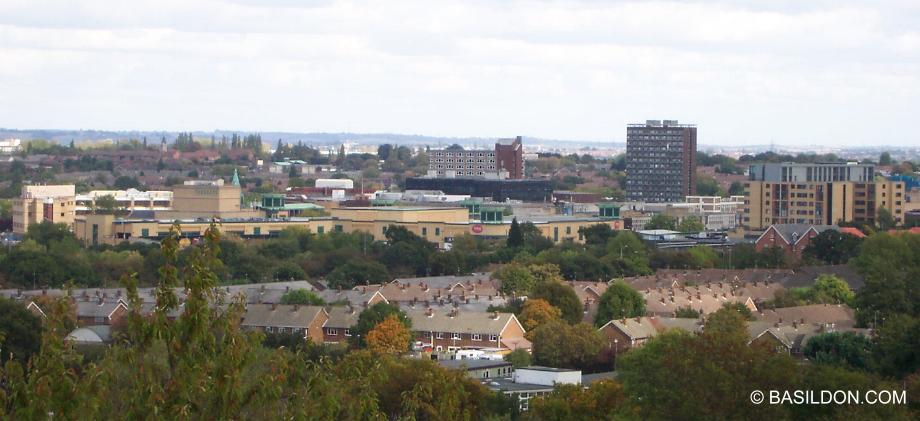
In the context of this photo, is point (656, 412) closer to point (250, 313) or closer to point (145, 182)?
point (250, 313)

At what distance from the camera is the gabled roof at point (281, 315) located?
47281mm

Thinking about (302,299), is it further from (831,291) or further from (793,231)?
(793,231)

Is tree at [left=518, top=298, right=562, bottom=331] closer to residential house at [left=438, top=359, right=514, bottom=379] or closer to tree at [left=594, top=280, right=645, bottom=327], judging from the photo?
tree at [left=594, top=280, right=645, bottom=327]

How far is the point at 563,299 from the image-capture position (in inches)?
1966

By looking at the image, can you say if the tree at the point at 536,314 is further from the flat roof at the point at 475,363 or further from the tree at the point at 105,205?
the tree at the point at 105,205

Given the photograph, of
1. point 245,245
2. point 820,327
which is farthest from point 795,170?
point 820,327

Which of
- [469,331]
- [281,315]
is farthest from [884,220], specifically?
[281,315]

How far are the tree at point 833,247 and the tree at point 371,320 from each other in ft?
98.4

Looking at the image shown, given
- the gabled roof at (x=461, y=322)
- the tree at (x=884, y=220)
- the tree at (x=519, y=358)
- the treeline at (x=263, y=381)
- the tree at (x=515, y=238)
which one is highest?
the treeline at (x=263, y=381)

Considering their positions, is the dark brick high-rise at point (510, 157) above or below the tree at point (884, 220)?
above

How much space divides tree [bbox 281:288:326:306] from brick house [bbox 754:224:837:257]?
1190 inches

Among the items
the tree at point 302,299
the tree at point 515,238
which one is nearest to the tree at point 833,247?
the tree at point 515,238

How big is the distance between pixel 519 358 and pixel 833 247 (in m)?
35.6

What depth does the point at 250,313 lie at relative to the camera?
4825 centimetres
